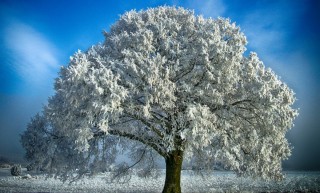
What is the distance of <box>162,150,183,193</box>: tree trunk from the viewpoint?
20438 mm

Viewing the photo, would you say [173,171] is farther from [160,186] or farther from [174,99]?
[160,186]

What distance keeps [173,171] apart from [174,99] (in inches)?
244

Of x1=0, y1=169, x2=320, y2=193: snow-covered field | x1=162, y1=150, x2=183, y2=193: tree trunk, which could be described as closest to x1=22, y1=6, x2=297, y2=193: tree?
x1=162, y1=150, x2=183, y2=193: tree trunk

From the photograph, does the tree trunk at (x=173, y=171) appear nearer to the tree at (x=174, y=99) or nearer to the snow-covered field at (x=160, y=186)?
the tree at (x=174, y=99)

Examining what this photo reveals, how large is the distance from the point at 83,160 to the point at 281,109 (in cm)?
1403

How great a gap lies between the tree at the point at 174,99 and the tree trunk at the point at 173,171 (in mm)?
68

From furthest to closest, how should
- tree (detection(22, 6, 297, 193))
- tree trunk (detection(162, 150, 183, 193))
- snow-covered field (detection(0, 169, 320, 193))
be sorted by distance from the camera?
snow-covered field (detection(0, 169, 320, 193)) → tree trunk (detection(162, 150, 183, 193)) → tree (detection(22, 6, 297, 193))

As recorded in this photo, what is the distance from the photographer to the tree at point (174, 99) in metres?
16.4

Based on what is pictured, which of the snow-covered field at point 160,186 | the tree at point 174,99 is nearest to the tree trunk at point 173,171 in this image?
the tree at point 174,99

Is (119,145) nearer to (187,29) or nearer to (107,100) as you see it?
(107,100)

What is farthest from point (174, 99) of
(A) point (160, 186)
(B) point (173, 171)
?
(A) point (160, 186)

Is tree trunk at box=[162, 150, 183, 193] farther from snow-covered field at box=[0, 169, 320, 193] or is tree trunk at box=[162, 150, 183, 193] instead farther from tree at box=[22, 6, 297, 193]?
snow-covered field at box=[0, 169, 320, 193]

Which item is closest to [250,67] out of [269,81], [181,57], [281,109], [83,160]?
[269,81]

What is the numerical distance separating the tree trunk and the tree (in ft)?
0.22
